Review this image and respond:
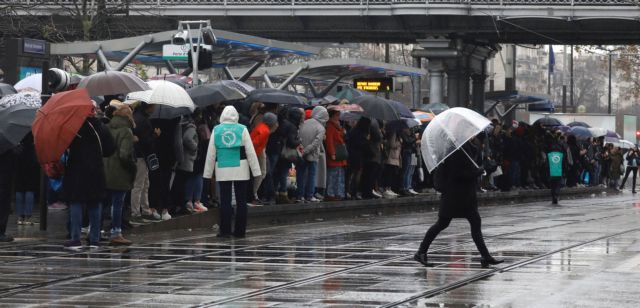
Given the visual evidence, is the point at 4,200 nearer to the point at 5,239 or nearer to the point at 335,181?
the point at 5,239

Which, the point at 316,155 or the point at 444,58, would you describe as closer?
the point at 316,155

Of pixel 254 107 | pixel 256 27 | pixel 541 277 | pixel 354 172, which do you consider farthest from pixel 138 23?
pixel 541 277

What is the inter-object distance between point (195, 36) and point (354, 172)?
442 centimetres

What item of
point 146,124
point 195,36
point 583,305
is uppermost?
point 195,36

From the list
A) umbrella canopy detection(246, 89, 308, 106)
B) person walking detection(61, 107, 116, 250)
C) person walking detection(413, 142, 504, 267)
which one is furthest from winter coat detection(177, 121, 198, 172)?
person walking detection(413, 142, 504, 267)

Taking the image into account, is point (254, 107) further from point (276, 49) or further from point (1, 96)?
point (276, 49)

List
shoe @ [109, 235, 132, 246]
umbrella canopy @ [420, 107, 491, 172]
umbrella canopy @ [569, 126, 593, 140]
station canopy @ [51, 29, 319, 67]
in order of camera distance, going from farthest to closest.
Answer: umbrella canopy @ [569, 126, 593, 140] < station canopy @ [51, 29, 319, 67] < shoe @ [109, 235, 132, 246] < umbrella canopy @ [420, 107, 491, 172]

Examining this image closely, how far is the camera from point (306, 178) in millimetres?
24875

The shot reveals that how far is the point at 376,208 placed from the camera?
2714 cm

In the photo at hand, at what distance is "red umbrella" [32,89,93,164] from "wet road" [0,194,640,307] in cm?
115

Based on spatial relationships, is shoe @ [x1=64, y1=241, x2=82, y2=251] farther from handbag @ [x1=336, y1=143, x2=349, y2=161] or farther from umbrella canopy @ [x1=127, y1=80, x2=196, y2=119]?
handbag @ [x1=336, y1=143, x2=349, y2=161]

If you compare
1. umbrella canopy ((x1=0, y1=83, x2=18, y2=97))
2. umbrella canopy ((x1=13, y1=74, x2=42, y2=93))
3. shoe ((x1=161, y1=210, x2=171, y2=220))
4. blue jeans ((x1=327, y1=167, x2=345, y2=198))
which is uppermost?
umbrella canopy ((x1=13, y1=74, x2=42, y2=93))

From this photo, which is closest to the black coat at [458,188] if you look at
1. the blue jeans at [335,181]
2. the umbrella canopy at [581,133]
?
the blue jeans at [335,181]

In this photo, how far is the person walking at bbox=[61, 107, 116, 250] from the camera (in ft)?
55.0
